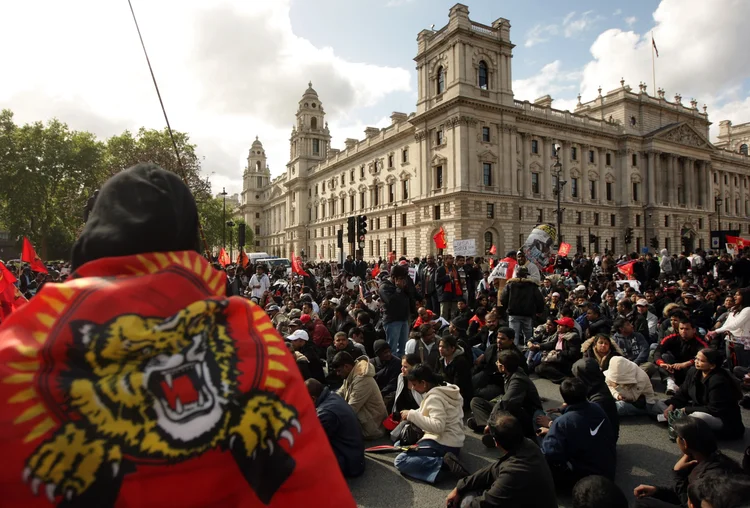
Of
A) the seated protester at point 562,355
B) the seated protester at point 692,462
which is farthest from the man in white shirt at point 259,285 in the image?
the seated protester at point 692,462

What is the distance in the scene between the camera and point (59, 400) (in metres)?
1.06

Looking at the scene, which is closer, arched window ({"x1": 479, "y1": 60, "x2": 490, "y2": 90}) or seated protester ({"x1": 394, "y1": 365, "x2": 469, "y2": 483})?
seated protester ({"x1": 394, "y1": 365, "x2": 469, "y2": 483})

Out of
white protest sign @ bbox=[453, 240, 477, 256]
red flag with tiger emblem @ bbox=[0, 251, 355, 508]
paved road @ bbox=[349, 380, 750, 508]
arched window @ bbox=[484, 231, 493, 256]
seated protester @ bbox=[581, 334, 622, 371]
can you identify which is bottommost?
paved road @ bbox=[349, 380, 750, 508]

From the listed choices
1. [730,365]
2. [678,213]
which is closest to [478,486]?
→ [730,365]

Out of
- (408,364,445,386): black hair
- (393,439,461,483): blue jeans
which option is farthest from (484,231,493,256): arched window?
(393,439,461,483): blue jeans

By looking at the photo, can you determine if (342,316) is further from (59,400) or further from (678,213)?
(678,213)

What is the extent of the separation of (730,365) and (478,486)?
19.8ft

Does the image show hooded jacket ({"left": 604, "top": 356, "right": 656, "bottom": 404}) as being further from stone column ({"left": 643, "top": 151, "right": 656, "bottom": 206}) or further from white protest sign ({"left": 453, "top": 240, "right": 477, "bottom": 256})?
stone column ({"left": 643, "top": 151, "right": 656, "bottom": 206})

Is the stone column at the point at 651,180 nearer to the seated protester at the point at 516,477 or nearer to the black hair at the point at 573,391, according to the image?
the black hair at the point at 573,391

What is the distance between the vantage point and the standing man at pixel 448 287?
11.1 m

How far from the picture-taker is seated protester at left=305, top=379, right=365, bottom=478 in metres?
4.49

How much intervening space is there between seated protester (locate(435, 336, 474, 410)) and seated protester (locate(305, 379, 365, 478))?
1.88 m

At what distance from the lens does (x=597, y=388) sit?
4996 mm

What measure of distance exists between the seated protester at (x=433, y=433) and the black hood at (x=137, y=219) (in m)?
3.97
